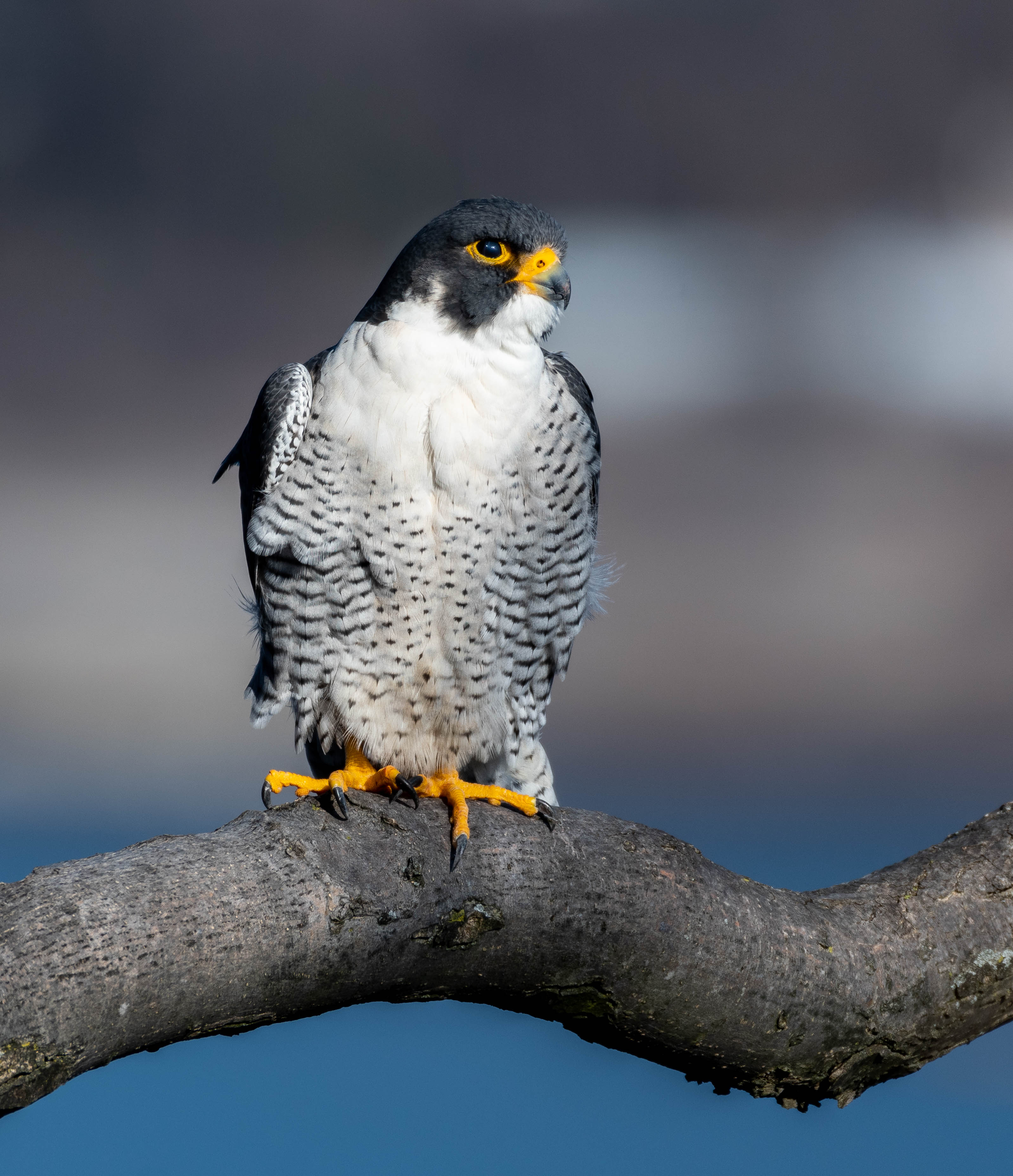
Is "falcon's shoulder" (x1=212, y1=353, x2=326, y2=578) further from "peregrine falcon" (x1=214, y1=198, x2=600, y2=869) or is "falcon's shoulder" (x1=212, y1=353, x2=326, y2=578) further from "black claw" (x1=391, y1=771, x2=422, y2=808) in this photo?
"black claw" (x1=391, y1=771, x2=422, y2=808)

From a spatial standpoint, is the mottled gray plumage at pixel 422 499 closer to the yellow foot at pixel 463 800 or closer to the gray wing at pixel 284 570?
the gray wing at pixel 284 570

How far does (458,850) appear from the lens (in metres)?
1.51

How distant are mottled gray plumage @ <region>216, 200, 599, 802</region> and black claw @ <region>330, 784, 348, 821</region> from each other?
457mm

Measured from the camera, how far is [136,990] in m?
1.16

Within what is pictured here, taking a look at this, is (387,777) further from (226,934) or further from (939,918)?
(939,918)

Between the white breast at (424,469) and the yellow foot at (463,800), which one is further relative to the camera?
the white breast at (424,469)

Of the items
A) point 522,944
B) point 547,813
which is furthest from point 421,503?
point 522,944

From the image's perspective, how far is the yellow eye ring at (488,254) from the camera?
6.03 ft

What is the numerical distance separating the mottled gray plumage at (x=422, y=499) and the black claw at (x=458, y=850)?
0.47 metres

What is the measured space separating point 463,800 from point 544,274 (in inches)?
34.0

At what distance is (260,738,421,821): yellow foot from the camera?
1.59 m

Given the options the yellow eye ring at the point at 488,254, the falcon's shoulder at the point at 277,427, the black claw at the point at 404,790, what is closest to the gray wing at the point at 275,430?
the falcon's shoulder at the point at 277,427

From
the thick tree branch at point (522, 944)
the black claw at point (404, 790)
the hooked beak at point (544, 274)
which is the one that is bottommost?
the thick tree branch at point (522, 944)

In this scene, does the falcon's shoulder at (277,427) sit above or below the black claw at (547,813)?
above
